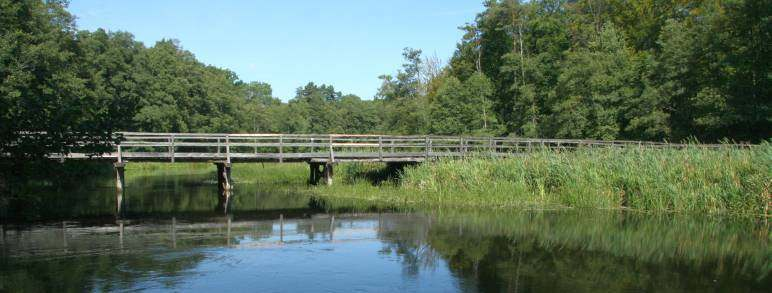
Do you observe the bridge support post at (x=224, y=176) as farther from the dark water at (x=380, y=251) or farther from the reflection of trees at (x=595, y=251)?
the reflection of trees at (x=595, y=251)

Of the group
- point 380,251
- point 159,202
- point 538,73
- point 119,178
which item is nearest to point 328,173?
point 159,202

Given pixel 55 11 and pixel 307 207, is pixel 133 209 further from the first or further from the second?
pixel 55 11

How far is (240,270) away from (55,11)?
1748 inches

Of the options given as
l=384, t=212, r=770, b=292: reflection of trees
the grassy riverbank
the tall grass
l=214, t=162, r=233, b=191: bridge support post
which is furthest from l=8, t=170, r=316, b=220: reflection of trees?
l=384, t=212, r=770, b=292: reflection of trees

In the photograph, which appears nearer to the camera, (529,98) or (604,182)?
(604,182)

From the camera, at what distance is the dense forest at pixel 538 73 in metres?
38.7

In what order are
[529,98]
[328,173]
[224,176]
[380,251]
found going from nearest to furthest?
1. [380,251]
2. [224,176]
3. [328,173]
4. [529,98]

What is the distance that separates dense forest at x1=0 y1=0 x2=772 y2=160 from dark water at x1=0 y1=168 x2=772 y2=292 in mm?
11693

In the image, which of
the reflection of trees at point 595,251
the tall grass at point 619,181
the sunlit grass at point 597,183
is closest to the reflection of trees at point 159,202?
the sunlit grass at point 597,183

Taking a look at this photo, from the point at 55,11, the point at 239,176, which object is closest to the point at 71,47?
the point at 55,11

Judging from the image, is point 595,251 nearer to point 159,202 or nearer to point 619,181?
point 619,181

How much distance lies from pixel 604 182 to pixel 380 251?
33.4ft

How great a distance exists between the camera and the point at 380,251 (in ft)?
42.8

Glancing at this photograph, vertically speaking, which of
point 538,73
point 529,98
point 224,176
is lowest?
point 224,176
